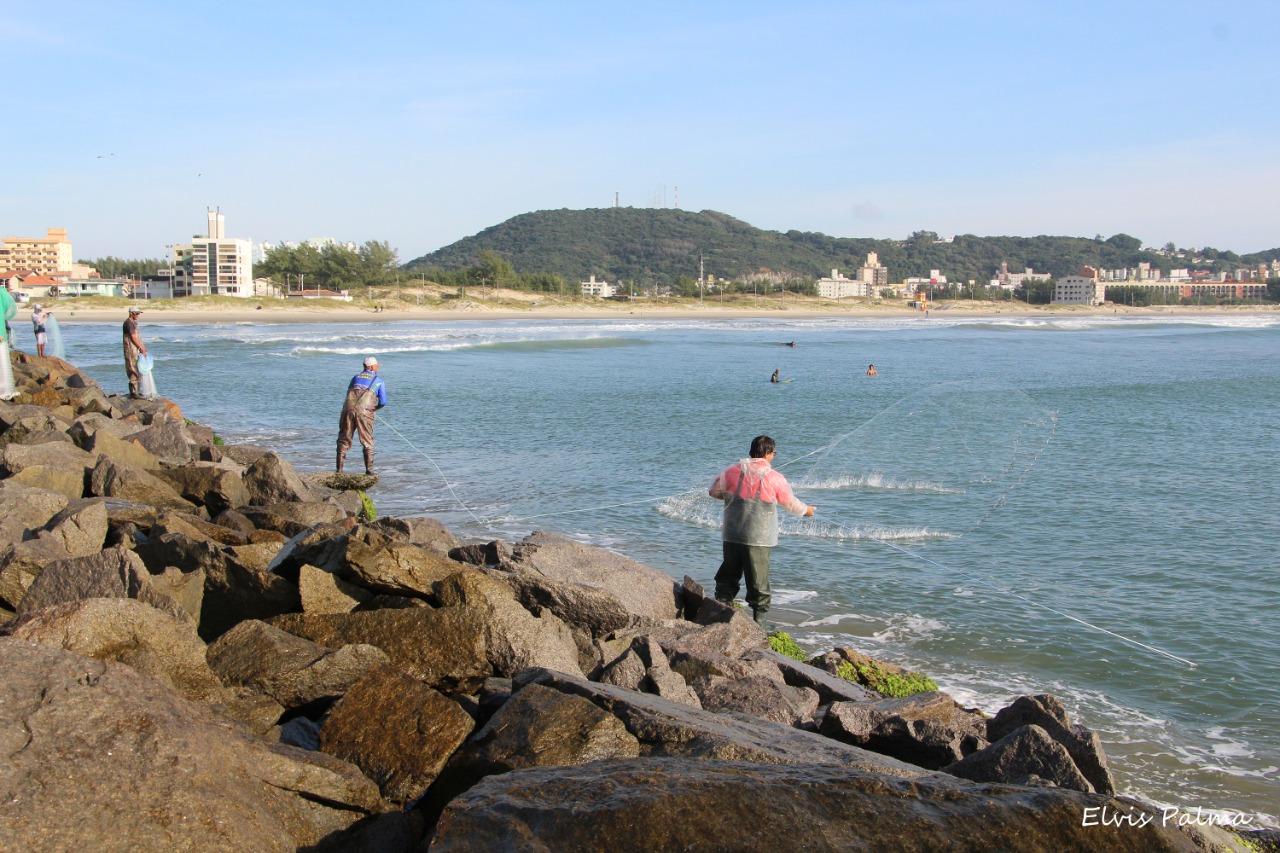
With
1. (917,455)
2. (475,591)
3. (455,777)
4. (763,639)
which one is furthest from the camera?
(917,455)

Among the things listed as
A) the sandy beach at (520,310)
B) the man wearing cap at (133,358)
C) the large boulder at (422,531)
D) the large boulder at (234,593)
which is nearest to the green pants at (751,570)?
the large boulder at (422,531)

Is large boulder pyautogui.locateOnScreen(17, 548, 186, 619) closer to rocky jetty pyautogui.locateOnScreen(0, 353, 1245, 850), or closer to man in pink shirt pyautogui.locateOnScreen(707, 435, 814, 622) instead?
rocky jetty pyautogui.locateOnScreen(0, 353, 1245, 850)

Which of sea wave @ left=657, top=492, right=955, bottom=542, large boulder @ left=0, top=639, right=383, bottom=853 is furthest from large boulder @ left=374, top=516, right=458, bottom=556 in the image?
sea wave @ left=657, top=492, right=955, bottom=542

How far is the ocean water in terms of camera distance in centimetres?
869

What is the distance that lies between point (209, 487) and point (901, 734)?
782cm

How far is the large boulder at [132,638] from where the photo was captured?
4594 mm

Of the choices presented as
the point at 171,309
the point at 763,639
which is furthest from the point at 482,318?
the point at 763,639

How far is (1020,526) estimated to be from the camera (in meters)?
14.2

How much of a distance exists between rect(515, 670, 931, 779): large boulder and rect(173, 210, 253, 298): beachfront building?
145 m

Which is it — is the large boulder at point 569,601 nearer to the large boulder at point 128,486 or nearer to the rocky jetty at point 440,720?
the rocky jetty at point 440,720

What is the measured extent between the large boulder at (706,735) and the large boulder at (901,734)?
41.6 inches

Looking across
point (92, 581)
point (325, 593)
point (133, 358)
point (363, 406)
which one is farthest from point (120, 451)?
point (133, 358)

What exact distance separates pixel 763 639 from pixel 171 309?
104 m

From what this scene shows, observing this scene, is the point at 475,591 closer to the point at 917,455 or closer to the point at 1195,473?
the point at 917,455
